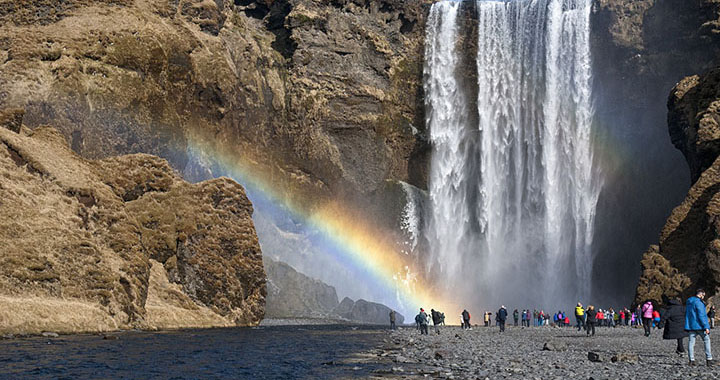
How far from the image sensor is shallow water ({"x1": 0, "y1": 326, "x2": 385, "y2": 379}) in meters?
19.4

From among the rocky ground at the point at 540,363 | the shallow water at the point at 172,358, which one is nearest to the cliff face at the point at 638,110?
the rocky ground at the point at 540,363

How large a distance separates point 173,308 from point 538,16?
2276 inches

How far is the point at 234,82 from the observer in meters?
75.2

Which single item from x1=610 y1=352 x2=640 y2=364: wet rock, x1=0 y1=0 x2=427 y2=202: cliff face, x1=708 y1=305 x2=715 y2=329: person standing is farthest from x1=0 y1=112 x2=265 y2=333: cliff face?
x1=708 y1=305 x2=715 y2=329: person standing

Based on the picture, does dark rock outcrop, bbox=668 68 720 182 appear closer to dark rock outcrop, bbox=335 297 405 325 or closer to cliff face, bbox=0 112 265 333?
dark rock outcrop, bbox=335 297 405 325

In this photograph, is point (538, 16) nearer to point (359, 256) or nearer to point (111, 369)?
point (359, 256)

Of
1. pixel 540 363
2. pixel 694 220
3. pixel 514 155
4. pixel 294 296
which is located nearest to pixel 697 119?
pixel 694 220

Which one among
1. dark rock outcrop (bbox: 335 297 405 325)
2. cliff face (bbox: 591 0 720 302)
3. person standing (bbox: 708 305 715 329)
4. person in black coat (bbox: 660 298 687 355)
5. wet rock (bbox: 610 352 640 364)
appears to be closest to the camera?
wet rock (bbox: 610 352 640 364)

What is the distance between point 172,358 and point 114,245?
20839mm

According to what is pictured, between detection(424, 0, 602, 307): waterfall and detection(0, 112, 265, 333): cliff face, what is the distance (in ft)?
123

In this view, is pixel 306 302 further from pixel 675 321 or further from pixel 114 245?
pixel 675 321

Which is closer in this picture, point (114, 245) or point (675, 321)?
point (675, 321)

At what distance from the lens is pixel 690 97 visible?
61.0 metres

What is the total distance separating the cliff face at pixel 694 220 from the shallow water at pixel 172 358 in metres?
28.6
